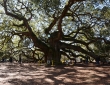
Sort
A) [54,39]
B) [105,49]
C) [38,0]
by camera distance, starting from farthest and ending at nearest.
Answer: [105,49] → [54,39] → [38,0]

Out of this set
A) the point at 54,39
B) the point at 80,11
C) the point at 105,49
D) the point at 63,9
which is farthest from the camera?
the point at 105,49

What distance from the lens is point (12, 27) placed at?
23.2m

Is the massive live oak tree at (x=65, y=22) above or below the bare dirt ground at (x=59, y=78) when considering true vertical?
above

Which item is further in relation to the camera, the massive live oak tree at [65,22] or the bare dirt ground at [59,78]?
the massive live oak tree at [65,22]

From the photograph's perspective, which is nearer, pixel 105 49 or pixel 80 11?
pixel 80 11

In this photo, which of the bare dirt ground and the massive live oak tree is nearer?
the bare dirt ground

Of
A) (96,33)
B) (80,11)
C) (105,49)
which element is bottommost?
(105,49)

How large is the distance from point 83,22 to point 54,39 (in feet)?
12.9

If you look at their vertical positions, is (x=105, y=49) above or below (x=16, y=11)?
below

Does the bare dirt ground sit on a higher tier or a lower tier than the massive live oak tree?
lower

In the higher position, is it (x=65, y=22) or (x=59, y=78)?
(x=65, y=22)

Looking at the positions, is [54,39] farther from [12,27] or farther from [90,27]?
[12,27]

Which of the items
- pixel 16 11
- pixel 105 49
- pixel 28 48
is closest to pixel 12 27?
pixel 16 11

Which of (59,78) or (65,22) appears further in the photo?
(65,22)
